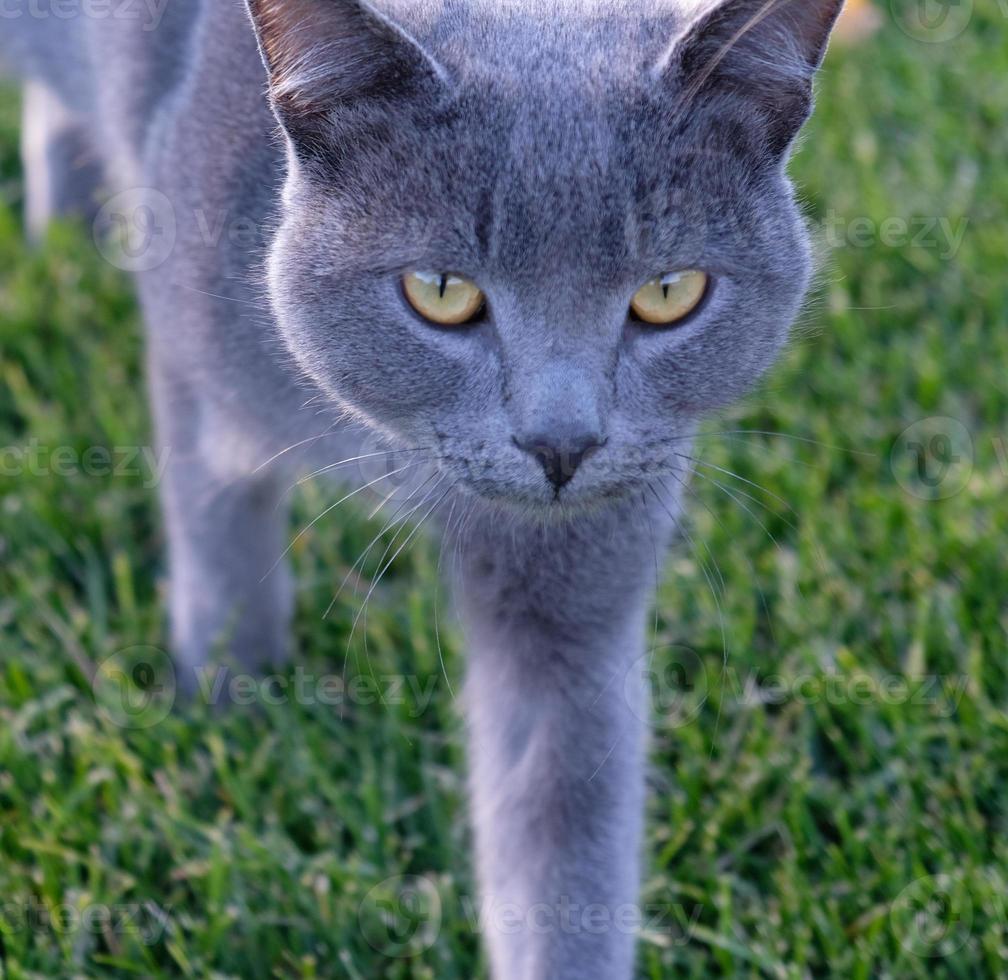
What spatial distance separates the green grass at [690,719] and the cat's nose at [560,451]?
0.52 m

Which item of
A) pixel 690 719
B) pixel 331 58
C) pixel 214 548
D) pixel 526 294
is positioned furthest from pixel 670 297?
pixel 214 548

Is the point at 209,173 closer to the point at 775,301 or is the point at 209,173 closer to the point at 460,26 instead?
the point at 460,26

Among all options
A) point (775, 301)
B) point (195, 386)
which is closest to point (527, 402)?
point (775, 301)

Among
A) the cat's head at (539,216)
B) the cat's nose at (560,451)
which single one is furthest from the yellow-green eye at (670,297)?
the cat's nose at (560,451)

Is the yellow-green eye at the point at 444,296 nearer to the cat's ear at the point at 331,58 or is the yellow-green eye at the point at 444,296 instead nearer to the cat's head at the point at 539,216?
the cat's head at the point at 539,216

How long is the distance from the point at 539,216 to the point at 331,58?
0.27m

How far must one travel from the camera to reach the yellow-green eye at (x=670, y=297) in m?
1.40

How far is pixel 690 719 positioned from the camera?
84.5 inches

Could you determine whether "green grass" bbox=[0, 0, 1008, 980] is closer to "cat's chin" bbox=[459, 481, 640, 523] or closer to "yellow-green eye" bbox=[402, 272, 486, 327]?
"cat's chin" bbox=[459, 481, 640, 523]

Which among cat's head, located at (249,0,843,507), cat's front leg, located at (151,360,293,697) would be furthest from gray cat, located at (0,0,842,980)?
cat's front leg, located at (151,360,293,697)

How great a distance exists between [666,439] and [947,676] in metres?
0.97

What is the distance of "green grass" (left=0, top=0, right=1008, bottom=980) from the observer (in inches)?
73.6

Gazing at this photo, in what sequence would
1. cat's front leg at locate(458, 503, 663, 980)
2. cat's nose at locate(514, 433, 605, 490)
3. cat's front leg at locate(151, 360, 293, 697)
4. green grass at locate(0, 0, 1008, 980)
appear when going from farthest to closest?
cat's front leg at locate(151, 360, 293, 697) → green grass at locate(0, 0, 1008, 980) → cat's front leg at locate(458, 503, 663, 980) → cat's nose at locate(514, 433, 605, 490)

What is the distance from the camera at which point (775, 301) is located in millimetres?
1494
